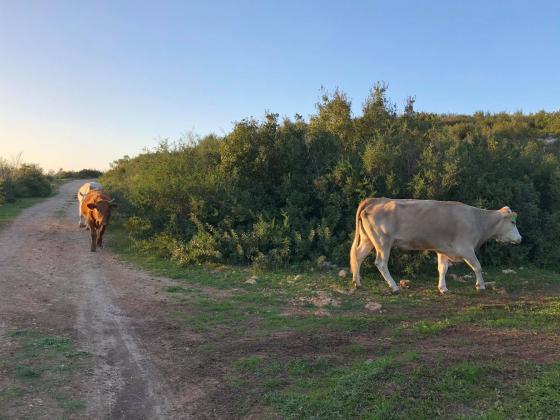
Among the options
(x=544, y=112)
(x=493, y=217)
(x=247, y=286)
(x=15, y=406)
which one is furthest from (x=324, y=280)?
(x=544, y=112)

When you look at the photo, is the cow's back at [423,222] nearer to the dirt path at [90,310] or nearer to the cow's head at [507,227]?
the cow's head at [507,227]

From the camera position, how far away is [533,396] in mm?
4523

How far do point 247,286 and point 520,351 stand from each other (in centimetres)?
532

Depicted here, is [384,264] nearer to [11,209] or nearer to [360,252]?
[360,252]

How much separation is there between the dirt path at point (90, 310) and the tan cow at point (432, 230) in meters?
4.54

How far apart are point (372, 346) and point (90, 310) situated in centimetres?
454

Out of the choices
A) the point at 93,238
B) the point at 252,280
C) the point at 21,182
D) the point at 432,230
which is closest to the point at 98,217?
the point at 93,238

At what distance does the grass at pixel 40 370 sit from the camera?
458 centimetres

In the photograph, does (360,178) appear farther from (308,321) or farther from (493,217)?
(308,321)

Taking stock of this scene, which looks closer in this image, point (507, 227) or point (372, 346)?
point (372, 346)

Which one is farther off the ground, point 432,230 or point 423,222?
point 423,222

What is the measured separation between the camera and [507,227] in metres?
10.1

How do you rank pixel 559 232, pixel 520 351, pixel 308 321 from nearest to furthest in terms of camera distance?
pixel 520 351 < pixel 308 321 < pixel 559 232

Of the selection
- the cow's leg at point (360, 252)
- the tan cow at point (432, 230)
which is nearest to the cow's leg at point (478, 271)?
the tan cow at point (432, 230)
